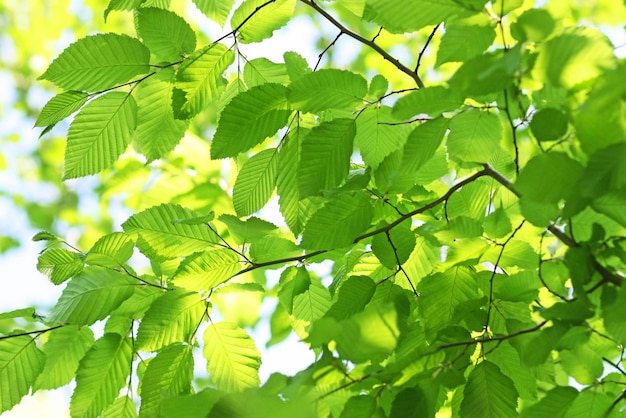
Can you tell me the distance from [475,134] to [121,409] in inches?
28.7

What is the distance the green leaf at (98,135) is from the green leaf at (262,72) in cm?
22

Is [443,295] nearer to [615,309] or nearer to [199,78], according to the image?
[615,309]

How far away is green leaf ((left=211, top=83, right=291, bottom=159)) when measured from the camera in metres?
0.90

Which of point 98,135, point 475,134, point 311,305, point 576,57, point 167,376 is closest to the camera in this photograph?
point 576,57

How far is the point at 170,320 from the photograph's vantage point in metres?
0.94

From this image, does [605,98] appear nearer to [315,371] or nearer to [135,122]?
[315,371]

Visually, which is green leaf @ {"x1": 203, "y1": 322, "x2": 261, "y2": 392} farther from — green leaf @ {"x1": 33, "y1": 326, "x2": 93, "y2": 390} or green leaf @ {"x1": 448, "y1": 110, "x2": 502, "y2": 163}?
green leaf @ {"x1": 448, "y1": 110, "x2": 502, "y2": 163}

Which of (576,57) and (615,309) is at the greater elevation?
(576,57)

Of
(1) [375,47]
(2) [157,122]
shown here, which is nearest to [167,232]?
(2) [157,122]

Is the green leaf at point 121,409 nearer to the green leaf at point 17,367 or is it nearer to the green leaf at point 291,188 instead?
the green leaf at point 17,367

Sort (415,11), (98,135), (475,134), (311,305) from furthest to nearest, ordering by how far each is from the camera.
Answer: (311,305) → (98,135) → (475,134) → (415,11)

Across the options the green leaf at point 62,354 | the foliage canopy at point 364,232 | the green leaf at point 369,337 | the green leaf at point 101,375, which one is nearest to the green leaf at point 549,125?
the foliage canopy at point 364,232

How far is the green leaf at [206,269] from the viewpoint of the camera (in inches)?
36.1

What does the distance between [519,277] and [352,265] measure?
0.31 metres
